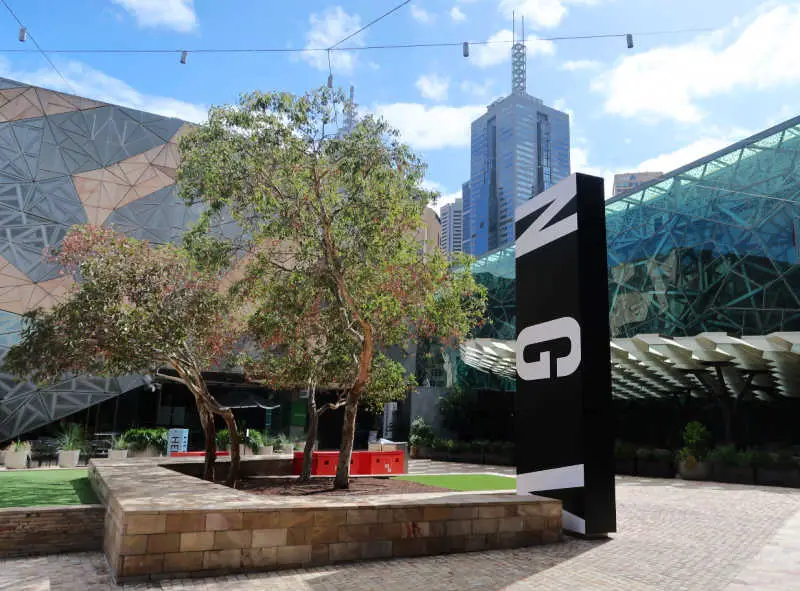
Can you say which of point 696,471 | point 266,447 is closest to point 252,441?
point 266,447

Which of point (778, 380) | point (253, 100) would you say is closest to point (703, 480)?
point (778, 380)

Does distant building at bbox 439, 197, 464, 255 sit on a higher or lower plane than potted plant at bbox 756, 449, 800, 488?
higher

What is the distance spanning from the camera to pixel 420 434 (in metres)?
30.5

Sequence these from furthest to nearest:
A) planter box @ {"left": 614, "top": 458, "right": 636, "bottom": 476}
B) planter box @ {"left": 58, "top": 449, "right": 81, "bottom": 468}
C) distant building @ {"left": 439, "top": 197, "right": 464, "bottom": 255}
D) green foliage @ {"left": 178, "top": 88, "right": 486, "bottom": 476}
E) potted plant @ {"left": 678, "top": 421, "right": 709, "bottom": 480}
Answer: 1. distant building @ {"left": 439, "top": 197, "right": 464, "bottom": 255}
2. planter box @ {"left": 614, "top": 458, "right": 636, "bottom": 476}
3. potted plant @ {"left": 678, "top": 421, "right": 709, "bottom": 480}
4. planter box @ {"left": 58, "top": 449, "right": 81, "bottom": 468}
5. green foliage @ {"left": 178, "top": 88, "right": 486, "bottom": 476}

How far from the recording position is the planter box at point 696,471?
762 inches

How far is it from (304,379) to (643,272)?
21.0 meters

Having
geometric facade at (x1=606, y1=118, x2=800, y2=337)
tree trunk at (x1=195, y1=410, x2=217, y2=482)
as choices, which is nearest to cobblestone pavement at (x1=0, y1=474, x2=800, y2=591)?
tree trunk at (x1=195, y1=410, x2=217, y2=482)

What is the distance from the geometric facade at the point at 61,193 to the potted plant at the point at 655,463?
19.3m

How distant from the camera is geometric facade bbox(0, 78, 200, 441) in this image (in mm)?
24047

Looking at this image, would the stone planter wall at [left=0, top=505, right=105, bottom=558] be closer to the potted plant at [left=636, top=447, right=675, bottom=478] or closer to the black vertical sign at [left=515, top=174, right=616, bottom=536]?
the black vertical sign at [left=515, top=174, right=616, bottom=536]

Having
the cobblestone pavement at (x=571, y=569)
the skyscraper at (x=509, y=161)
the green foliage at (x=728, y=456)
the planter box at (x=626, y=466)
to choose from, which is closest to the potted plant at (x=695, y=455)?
the green foliage at (x=728, y=456)

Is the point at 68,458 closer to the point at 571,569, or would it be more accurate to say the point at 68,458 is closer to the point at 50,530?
the point at 50,530

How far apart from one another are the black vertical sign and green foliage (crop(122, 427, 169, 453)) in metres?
14.8

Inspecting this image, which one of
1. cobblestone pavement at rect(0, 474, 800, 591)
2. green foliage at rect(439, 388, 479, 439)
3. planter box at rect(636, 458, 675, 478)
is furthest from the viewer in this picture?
green foliage at rect(439, 388, 479, 439)
